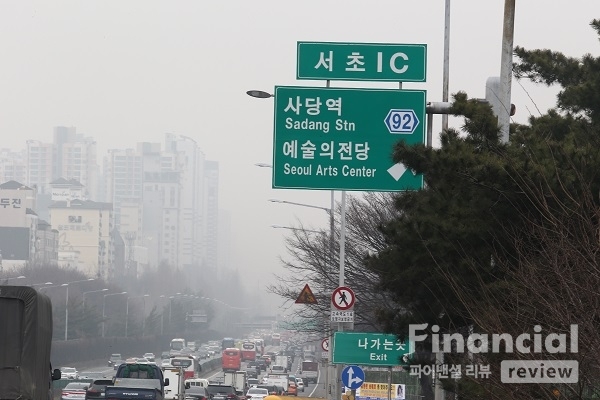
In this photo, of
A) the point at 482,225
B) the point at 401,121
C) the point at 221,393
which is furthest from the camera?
the point at 221,393

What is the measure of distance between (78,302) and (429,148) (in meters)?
112

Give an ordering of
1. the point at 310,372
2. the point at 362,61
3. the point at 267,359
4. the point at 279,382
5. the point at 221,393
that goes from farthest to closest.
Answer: the point at 267,359 → the point at 310,372 → the point at 279,382 → the point at 221,393 → the point at 362,61

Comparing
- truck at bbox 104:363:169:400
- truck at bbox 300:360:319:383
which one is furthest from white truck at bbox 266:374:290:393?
truck at bbox 104:363:169:400

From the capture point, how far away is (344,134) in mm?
21094

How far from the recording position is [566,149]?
49.9 ft

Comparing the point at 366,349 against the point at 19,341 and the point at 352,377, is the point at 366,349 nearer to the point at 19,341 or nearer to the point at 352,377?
the point at 352,377

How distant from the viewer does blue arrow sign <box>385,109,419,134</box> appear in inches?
830

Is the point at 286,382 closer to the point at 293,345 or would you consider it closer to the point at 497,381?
the point at 497,381

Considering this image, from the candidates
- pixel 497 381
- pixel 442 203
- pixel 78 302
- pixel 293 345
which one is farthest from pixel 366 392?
pixel 293 345

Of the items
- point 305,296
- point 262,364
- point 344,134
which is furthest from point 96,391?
point 262,364

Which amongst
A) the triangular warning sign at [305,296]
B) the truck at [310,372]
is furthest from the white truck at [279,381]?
the triangular warning sign at [305,296]

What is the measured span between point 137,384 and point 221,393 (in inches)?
642

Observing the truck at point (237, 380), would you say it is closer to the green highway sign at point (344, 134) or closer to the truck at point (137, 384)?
the truck at point (137, 384)

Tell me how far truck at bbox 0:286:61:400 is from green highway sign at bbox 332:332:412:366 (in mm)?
6683
